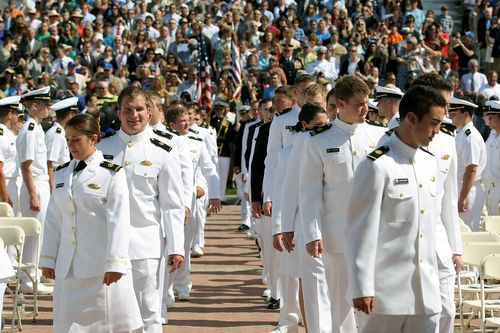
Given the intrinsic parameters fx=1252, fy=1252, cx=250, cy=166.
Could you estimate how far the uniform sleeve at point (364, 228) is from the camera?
263 inches

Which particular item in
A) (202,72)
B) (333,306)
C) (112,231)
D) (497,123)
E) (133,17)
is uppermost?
(133,17)

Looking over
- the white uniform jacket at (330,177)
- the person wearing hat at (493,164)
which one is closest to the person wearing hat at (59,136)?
the person wearing hat at (493,164)

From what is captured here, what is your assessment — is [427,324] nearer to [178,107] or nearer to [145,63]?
[178,107]

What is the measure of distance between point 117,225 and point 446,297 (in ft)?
7.32

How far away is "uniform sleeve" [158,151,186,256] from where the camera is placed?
928 centimetres

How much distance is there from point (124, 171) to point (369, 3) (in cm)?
2425

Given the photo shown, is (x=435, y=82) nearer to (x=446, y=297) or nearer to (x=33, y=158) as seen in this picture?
(x=446, y=297)

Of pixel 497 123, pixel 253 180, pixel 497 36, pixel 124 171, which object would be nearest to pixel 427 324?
pixel 124 171

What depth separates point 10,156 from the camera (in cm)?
1412

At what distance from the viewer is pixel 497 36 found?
101ft

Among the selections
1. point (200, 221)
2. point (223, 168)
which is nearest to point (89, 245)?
point (200, 221)

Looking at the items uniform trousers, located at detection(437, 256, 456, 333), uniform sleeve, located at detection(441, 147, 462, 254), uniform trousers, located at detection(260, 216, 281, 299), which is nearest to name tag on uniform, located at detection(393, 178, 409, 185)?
uniform trousers, located at detection(437, 256, 456, 333)

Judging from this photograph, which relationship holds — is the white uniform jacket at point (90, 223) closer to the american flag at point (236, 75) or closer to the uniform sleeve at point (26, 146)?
the uniform sleeve at point (26, 146)

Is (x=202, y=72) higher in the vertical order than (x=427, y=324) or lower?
higher
